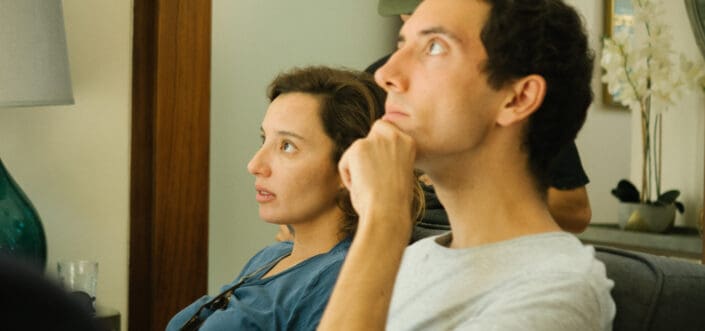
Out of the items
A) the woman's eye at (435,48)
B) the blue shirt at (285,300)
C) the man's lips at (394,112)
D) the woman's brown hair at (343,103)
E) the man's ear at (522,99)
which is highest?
the woman's eye at (435,48)

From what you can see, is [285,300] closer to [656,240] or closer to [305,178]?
[305,178]

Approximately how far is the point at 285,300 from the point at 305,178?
24cm

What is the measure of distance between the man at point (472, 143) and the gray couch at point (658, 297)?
4 cm

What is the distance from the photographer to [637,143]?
287 centimetres

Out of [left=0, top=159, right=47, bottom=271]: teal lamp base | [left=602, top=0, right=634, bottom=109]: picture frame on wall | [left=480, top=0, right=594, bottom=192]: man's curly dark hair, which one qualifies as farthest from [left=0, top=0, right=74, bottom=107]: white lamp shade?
[left=602, top=0, right=634, bottom=109]: picture frame on wall

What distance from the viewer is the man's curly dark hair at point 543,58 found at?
1126 mm

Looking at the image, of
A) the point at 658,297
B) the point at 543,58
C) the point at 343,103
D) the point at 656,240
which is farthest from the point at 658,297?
the point at 656,240

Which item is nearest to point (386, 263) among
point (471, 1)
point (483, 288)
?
point (483, 288)

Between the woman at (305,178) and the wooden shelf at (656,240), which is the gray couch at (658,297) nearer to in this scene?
the woman at (305,178)

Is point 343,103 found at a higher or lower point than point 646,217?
higher

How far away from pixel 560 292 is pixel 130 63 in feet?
7.56

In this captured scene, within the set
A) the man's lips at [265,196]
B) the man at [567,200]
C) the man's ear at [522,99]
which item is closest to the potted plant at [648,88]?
the man at [567,200]

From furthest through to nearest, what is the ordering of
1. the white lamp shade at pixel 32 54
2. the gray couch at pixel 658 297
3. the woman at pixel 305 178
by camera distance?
the white lamp shade at pixel 32 54, the woman at pixel 305 178, the gray couch at pixel 658 297

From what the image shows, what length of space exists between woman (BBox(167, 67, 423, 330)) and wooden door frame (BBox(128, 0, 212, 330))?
1393mm
